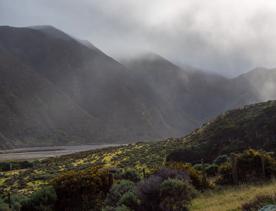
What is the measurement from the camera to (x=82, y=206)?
18344 millimetres

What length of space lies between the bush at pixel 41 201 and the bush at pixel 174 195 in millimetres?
5218

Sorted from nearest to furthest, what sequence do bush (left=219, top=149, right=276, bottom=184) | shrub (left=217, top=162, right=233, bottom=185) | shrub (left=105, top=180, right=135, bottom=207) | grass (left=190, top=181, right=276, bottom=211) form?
1. grass (left=190, top=181, right=276, bottom=211)
2. shrub (left=105, top=180, right=135, bottom=207)
3. bush (left=219, top=149, right=276, bottom=184)
4. shrub (left=217, top=162, right=233, bottom=185)

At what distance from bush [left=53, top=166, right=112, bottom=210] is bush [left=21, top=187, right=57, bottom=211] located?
433mm

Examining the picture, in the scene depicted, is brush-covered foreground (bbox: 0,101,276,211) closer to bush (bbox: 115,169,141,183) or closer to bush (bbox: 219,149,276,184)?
bush (bbox: 219,149,276,184)

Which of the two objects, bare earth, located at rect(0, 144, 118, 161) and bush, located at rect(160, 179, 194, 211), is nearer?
bush, located at rect(160, 179, 194, 211)

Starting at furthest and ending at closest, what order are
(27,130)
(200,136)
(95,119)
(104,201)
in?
1. (95,119)
2. (27,130)
3. (200,136)
4. (104,201)

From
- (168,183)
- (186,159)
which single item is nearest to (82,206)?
(168,183)

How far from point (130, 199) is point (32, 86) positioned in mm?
177048

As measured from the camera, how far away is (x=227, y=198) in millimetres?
16188

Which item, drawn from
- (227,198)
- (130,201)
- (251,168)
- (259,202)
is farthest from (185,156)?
(259,202)

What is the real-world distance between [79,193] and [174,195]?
5283mm

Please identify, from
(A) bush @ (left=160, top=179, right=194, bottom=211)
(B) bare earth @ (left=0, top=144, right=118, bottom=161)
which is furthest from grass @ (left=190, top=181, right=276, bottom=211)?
(B) bare earth @ (left=0, top=144, right=118, bottom=161)

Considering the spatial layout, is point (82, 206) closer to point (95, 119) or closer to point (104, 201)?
point (104, 201)

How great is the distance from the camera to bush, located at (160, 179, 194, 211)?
14750mm
